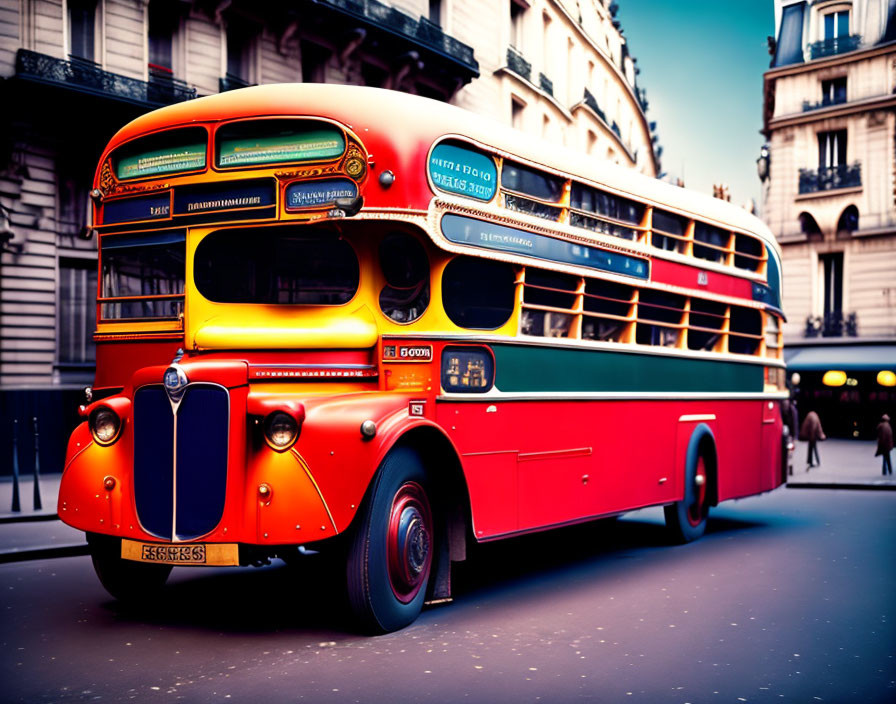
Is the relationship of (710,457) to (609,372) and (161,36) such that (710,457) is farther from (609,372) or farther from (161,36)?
(161,36)

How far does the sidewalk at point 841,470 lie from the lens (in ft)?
64.0

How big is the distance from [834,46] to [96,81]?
26318mm

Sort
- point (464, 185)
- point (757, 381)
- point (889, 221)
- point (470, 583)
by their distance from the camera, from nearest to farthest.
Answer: point (464, 185), point (470, 583), point (757, 381), point (889, 221)

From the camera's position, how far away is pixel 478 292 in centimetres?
759

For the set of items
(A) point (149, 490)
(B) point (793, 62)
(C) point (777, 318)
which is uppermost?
(B) point (793, 62)

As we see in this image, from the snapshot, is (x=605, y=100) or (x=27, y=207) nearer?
(x=27, y=207)

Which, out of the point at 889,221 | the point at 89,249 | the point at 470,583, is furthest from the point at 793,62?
the point at 470,583

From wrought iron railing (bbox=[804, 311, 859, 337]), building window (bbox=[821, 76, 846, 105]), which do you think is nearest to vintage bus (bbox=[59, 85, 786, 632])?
wrought iron railing (bbox=[804, 311, 859, 337])

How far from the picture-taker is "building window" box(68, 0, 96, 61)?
19203 mm

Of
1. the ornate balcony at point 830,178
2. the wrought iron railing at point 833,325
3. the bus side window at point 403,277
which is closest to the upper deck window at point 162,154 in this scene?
the bus side window at point 403,277

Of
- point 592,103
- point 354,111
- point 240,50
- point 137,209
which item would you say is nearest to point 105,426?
point 137,209

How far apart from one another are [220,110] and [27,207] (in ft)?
41.7

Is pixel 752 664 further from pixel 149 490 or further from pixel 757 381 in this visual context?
pixel 757 381

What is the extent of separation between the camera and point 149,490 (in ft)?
21.0
